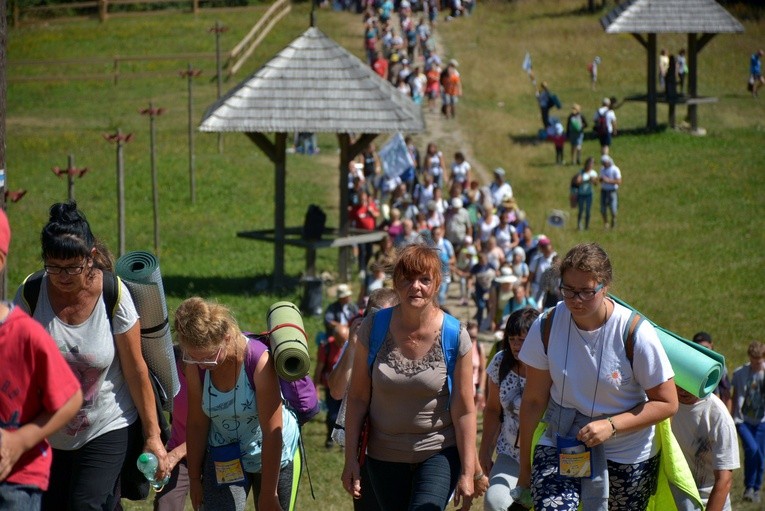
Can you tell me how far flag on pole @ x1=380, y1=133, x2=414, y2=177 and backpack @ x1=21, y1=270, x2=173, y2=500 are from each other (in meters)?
17.6

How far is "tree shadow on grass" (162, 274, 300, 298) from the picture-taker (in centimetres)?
1898

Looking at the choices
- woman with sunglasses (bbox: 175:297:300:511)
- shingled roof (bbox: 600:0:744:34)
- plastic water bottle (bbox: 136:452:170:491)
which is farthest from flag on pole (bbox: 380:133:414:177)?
plastic water bottle (bbox: 136:452:170:491)

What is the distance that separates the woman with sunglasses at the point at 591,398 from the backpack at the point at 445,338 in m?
0.29

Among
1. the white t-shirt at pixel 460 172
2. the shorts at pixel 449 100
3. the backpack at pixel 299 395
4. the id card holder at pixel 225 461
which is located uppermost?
the shorts at pixel 449 100

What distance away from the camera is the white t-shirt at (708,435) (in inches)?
226

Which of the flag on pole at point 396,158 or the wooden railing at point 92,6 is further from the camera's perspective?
the wooden railing at point 92,6

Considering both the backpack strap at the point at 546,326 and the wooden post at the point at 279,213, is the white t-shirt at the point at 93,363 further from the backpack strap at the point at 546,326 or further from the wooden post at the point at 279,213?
the wooden post at the point at 279,213

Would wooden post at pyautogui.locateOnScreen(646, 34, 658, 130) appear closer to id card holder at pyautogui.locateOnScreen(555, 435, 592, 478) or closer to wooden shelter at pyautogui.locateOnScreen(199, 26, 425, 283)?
wooden shelter at pyautogui.locateOnScreen(199, 26, 425, 283)

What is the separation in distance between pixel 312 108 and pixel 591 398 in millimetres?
14370

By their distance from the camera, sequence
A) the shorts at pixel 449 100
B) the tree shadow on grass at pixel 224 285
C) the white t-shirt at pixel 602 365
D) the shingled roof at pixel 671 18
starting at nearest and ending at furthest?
the white t-shirt at pixel 602 365 < the tree shadow on grass at pixel 224 285 < the shingled roof at pixel 671 18 < the shorts at pixel 449 100

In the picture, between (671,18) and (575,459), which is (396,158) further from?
(575,459)

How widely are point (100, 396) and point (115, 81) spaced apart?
38.5 meters

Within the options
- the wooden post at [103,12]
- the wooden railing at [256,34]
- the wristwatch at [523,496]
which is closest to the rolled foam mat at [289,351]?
the wristwatch at [523,496]

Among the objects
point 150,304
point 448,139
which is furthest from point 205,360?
point 448,139
